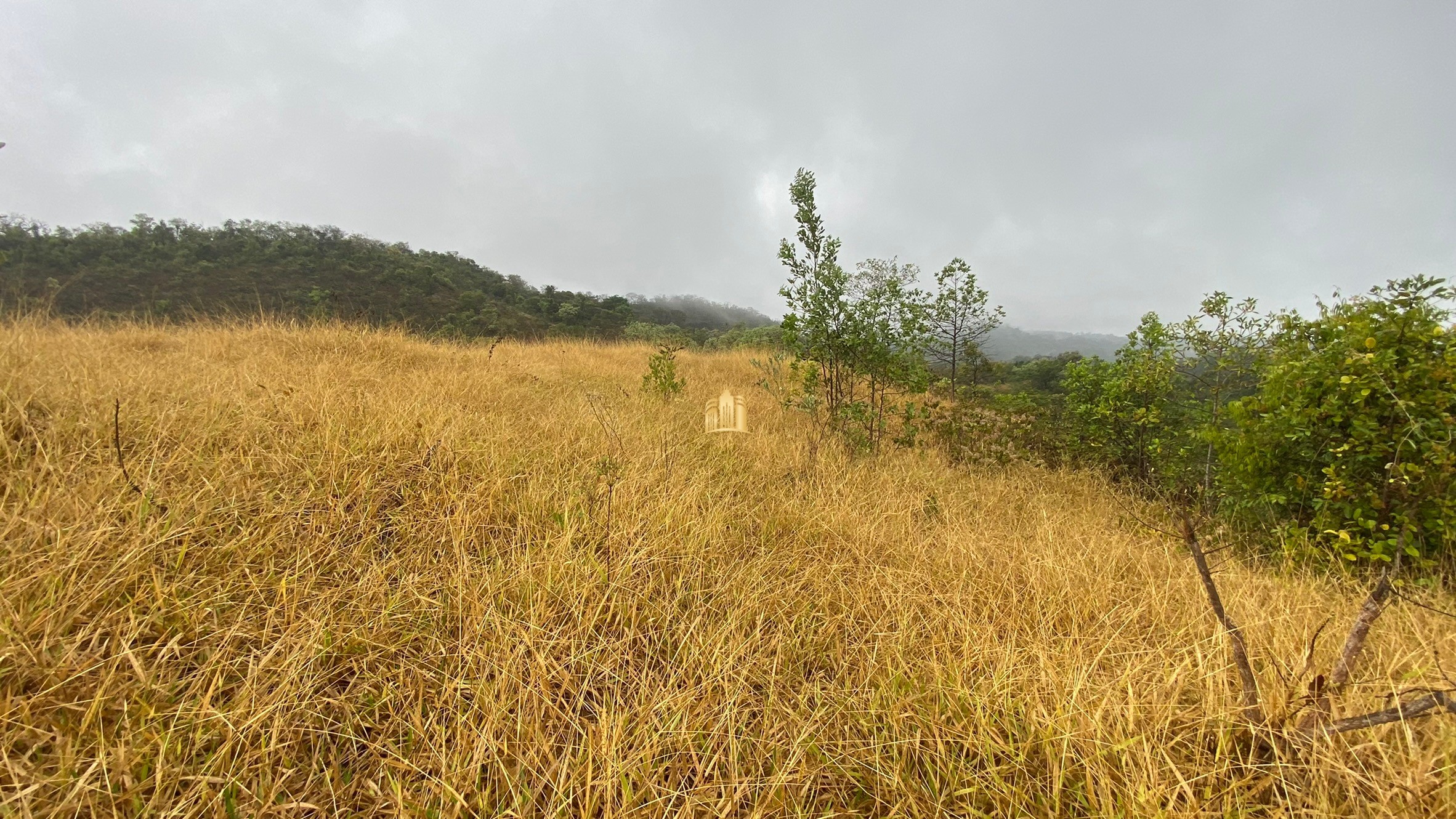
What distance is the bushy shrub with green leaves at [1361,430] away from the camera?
6.49ft

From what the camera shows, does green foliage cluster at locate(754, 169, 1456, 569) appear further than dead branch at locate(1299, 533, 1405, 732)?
Yes

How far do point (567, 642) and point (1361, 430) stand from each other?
145 inches

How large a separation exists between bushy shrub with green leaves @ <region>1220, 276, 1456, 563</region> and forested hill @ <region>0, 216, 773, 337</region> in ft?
50.1

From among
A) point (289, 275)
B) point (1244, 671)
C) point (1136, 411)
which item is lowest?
point (1244, 671)

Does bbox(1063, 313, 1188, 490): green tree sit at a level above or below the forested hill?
below

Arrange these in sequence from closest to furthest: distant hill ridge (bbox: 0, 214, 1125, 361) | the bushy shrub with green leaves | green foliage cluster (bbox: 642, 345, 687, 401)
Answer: the bushy shrub with green leaves < green foliage cluster (bbox: 642, 345, 687, 401) < distant hill ridge (bbox: 0, 214, 1125, 361)

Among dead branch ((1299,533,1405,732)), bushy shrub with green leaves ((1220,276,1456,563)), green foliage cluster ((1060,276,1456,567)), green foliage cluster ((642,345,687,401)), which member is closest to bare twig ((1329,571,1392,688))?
dead branch ((1299,533,1405,732))

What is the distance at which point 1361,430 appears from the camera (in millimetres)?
2104

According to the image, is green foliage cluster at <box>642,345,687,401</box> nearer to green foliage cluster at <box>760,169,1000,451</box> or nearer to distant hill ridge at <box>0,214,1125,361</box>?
green foliage cluster at <box>760,169,1000,451</box>

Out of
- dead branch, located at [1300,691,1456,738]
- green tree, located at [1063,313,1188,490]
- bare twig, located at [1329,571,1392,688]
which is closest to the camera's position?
dead branch, located at [1300,691,1456,738]

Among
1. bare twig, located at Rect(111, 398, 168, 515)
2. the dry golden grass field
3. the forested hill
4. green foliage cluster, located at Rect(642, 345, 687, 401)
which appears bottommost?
the dry golden grass field

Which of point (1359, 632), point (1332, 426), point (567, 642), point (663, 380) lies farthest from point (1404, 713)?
point (663, 380)

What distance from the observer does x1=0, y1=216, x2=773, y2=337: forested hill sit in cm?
1769

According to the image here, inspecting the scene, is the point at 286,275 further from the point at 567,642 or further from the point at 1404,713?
the point at 1404,713
